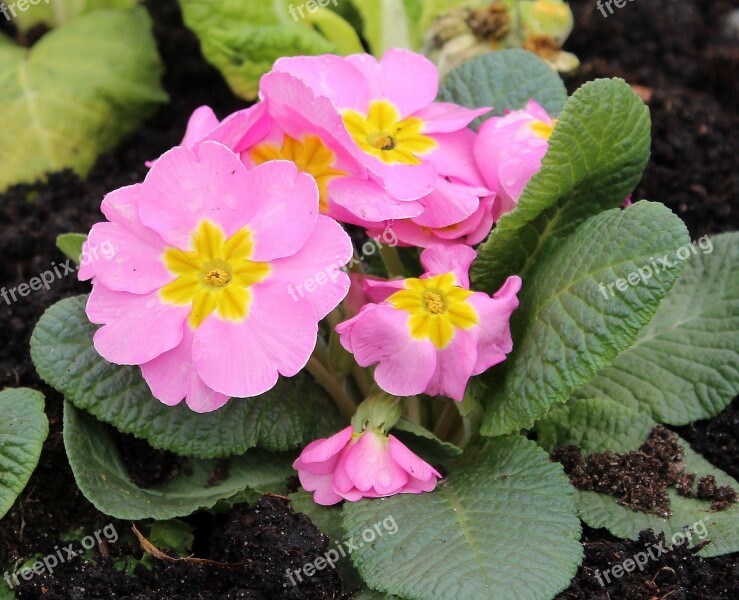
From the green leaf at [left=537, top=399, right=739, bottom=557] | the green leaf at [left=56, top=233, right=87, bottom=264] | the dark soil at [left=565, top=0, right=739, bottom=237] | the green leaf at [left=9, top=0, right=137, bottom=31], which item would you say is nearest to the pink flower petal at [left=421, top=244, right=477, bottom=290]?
the green leaf at [left=537, top=399, right=739, bottom=557]

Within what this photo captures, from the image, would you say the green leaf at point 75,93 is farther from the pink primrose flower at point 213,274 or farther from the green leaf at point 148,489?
the pink primrose flower at point 213,274

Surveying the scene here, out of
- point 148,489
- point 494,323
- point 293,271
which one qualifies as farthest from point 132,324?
point 494,323

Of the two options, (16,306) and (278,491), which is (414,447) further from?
(16,306)

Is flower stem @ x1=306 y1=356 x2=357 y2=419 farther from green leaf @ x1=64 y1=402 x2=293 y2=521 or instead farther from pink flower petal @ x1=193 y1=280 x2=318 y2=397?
pink flower petal @ x1=193 y1=280 x2=318 y2=397

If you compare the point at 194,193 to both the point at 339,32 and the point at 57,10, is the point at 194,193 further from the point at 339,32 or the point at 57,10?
the point at 57,10

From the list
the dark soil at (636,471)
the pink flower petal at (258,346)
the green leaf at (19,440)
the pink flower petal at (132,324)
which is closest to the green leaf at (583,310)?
the dark soil at (636,471)

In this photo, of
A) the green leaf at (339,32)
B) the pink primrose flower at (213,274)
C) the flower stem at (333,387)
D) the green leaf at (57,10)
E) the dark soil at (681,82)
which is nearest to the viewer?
the pink primrose flower at (213,274)
